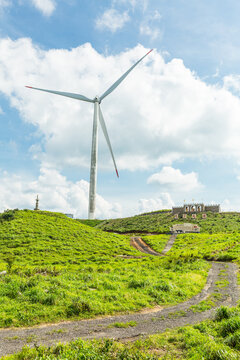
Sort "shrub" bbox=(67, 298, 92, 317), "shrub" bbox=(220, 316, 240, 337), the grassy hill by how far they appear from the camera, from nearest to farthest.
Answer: "shrub" bbox=(220, 316, 240, 337), "shrub" bbox=(67, 298, 92, 317), the grassy hill

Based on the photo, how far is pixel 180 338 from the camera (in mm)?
13383

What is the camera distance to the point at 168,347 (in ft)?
41.3

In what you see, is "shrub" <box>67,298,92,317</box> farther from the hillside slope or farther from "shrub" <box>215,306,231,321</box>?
the hillside slope

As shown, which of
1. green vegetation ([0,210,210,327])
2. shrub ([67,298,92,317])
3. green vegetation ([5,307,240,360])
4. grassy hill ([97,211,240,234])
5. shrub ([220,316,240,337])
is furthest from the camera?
grassy hill ([97,211,240,234])

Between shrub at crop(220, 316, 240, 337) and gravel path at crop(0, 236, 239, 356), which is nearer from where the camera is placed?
gravel path at crop(0, 236, 239, 356)

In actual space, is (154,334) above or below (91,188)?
below

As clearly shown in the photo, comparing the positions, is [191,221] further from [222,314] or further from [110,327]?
[110,327]

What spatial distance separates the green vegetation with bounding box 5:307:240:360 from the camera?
34.9 feet

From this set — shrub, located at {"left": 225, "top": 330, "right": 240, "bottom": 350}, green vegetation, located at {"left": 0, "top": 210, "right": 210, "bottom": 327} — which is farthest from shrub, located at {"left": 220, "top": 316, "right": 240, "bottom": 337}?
green vegetation, located at {"left": 0, "top": 210, "right": 210, "bottom": 327}

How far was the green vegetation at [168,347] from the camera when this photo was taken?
1063 cm

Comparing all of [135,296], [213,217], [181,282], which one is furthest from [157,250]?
[213,217]

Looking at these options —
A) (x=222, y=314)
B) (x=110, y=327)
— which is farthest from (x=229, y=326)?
(x=110, y=327)

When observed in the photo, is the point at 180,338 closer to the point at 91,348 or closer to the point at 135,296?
the point at 91,348

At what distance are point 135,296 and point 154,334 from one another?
710 cm
